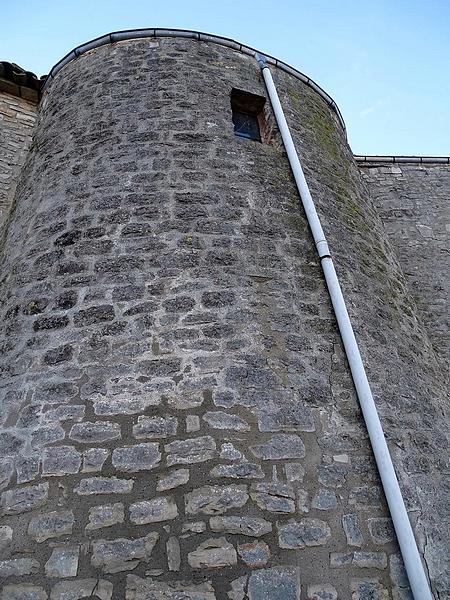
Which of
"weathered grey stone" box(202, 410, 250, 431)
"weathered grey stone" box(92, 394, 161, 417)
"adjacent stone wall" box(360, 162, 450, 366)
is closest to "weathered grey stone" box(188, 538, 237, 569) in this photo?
"weathered grey stone" box(202, 410, 250, 431)

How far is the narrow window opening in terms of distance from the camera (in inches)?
191

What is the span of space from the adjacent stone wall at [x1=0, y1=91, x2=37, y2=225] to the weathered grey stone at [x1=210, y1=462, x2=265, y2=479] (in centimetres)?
344

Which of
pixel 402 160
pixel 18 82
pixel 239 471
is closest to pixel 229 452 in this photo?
pixel 239 471

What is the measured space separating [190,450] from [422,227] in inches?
217

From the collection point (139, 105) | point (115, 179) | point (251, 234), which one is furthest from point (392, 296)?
point (139, 105)

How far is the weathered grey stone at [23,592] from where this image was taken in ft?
7.43

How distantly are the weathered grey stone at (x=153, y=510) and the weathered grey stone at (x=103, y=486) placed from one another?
0.10 meters

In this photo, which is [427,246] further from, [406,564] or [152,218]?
[406,564]

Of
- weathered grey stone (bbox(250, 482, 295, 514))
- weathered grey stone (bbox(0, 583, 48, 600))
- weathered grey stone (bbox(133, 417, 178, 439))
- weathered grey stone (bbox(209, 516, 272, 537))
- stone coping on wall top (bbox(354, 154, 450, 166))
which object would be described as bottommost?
weathered grey stone (bbox(0, 583, 48, 600))

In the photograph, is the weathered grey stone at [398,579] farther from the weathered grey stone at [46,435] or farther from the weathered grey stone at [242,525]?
the weathered grey stone at [46,435]

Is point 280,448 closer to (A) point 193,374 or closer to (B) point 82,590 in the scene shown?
(A) point 193,374

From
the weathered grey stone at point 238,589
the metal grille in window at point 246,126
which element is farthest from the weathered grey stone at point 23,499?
the metal grille in window at point 246,126

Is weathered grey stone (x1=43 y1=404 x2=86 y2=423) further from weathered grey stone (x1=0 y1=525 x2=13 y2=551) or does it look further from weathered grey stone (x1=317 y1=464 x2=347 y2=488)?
weathered grey stone (x1=317 y1=464 x2=347 y2=488)

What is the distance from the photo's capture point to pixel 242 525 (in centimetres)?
247
